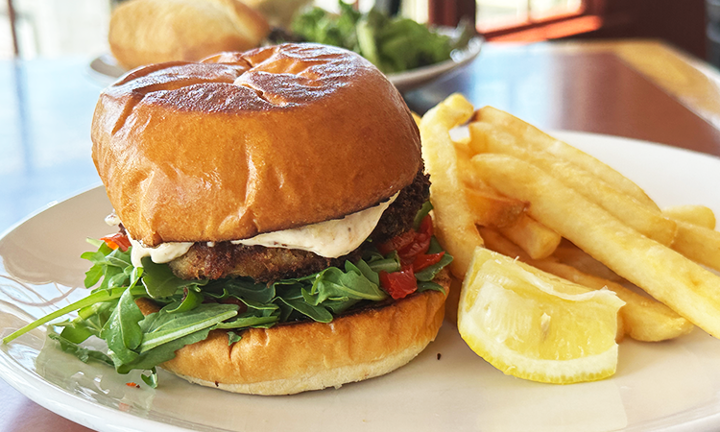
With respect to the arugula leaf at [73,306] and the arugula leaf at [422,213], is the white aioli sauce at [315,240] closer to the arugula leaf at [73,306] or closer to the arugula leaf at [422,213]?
the arugula leaf at [73,306]

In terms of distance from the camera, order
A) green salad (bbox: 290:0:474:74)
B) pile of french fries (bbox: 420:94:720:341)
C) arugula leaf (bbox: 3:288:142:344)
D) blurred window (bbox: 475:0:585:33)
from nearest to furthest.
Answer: arugula leaf (bbox: 3:288:142:344) < pile of french fries (bbox: 420:94:720:341) < green salad (bbox: 290:0:474:74) < blurred window (bbox: 475:0:585:33)

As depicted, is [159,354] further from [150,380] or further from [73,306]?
[73,306]

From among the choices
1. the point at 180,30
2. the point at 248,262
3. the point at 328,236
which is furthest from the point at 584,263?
the point at 180,30

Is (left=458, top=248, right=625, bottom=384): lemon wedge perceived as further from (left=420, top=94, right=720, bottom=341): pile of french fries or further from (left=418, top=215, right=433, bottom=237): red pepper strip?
(left=418, top=215, right=433, bottom=237): red pepper strip

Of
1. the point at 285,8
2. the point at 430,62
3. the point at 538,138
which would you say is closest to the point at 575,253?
the point at 538,138

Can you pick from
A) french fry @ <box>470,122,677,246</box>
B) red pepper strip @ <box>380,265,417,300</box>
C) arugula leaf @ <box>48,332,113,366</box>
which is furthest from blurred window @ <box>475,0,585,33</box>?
arugula leaf @ <box>48,332,113,366</box>

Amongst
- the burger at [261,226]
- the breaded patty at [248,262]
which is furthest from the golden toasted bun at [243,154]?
the breaded patty at [248,262]

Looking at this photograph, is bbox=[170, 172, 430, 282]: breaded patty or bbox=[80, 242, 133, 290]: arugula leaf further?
bbox=[80, 242, 133, 290]: arugula leaf
